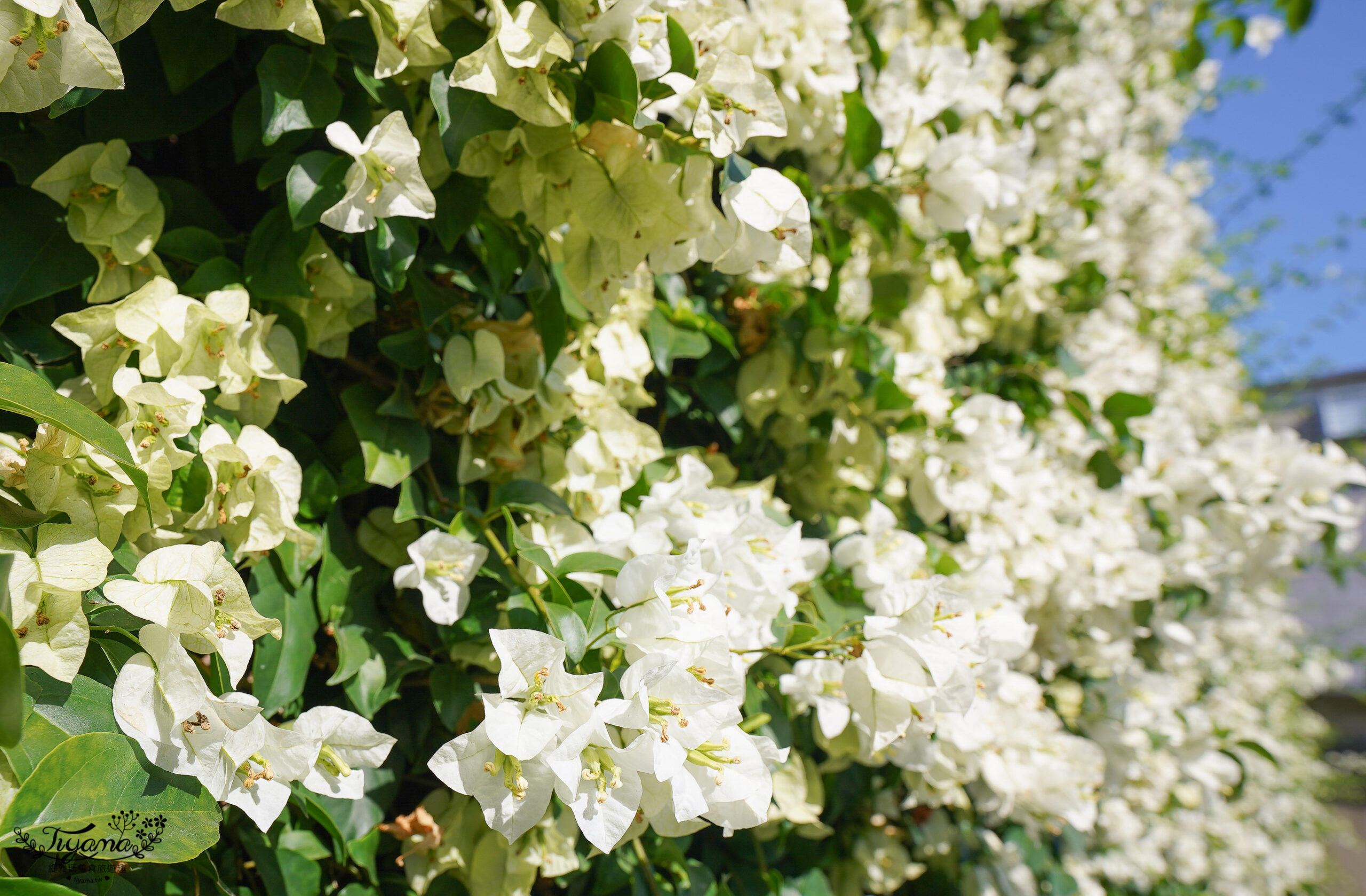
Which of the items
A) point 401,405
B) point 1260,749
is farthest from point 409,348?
point 1260,749

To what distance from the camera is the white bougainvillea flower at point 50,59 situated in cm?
44

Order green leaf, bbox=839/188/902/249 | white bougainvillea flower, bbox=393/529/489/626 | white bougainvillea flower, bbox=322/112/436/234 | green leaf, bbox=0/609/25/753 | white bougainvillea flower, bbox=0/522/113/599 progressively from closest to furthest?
1. green leaf, bbox=0/609/25/753
2. white bougainvillea flower, bbox=0/522/113/599
3. white bougainvillea flower, bbox=322/112/436/234
4. white bougainvillea flower, bbox=393/529/489/626
5. green leaf, bbox=839/188/902/249

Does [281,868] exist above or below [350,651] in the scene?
below

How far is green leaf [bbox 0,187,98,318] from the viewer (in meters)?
0.57

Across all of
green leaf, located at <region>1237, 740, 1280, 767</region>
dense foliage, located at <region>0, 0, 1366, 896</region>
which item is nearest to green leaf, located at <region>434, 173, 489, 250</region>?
dense foliage, located at <region>0, 0, 1366, 896</region>

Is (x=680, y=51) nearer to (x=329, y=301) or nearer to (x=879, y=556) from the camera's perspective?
(x=329, y=301)

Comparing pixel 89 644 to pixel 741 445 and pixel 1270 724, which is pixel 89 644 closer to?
pixel 741 445

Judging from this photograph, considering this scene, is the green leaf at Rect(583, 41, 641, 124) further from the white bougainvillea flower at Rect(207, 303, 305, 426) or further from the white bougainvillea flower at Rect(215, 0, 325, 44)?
the white bougainvillea flower at Rect(207, 303, 305, 426)

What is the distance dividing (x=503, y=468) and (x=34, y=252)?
1.31 feet

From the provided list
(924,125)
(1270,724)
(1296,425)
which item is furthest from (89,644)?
(1296,425)

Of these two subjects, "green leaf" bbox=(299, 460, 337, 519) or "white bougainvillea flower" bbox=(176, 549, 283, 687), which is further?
"green leaf" bbox=(299, 460, 337, 519)

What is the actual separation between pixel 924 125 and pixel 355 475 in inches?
32.2

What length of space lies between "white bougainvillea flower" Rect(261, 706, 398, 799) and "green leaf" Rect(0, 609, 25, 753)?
19 centimetres

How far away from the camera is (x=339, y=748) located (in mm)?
549
